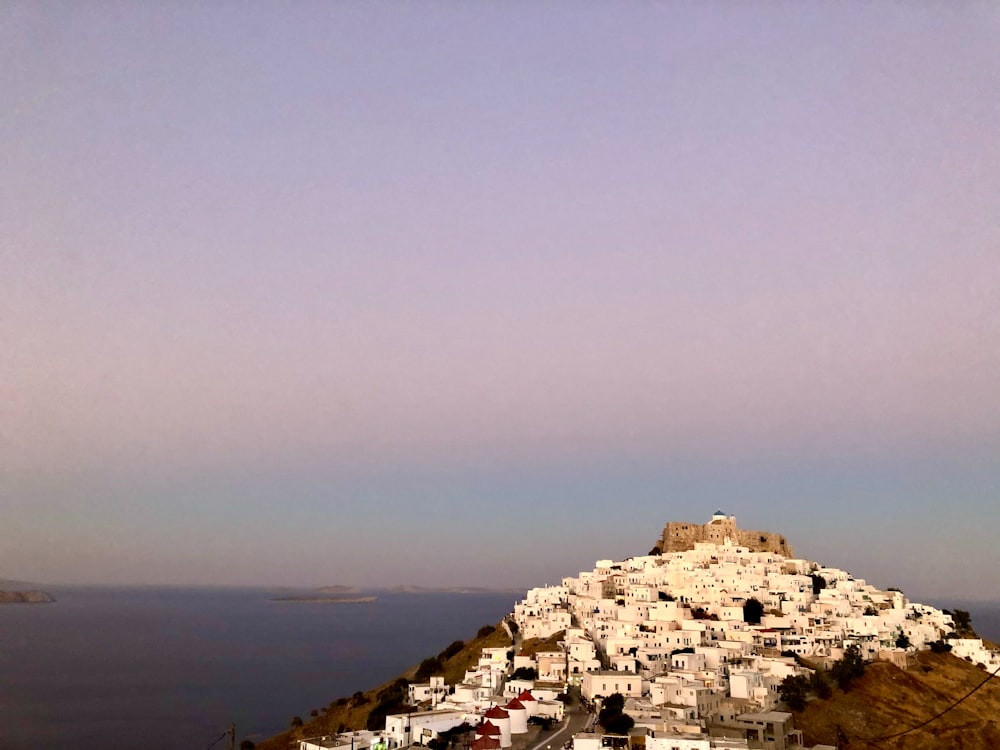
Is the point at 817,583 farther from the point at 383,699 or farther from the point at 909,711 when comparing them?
the point at 383,699

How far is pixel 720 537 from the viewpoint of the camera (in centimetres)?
5881

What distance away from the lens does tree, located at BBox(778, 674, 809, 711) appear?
107 ft

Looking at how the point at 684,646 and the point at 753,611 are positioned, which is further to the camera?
the point at 753,611

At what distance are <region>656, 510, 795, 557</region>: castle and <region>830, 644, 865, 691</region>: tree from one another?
20.0 m

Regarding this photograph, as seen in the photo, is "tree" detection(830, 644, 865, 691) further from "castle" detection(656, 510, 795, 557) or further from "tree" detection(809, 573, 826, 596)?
"castle" detection(656, 510, 795, 557)

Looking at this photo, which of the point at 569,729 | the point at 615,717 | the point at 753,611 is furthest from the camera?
the point at 753,611

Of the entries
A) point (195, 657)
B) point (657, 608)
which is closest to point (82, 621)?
point (195, 657)

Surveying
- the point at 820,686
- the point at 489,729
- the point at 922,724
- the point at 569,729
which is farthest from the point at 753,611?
the point at 489,729

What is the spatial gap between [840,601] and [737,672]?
50.5 feet

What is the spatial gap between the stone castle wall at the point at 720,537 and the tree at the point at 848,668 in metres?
20.1

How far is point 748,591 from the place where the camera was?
153 ft

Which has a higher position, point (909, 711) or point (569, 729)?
point (569, 729)

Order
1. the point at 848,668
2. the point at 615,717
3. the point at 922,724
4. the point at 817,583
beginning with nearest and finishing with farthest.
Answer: the point at 615,717 → the point at 922,724 → the point at 848,668 → the point at 817,583

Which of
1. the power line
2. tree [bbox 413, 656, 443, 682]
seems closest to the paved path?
the power line
